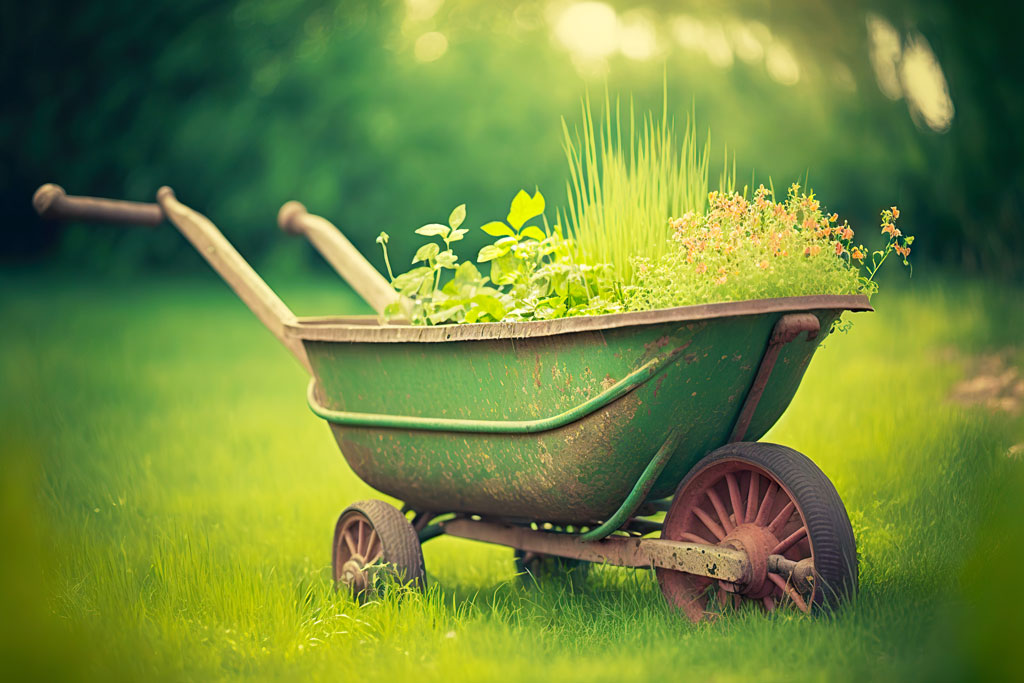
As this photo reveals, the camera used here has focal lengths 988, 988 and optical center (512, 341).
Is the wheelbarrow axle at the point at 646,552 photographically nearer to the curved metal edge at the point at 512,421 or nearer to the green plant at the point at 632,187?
the curved metal edge at the point at 512,421

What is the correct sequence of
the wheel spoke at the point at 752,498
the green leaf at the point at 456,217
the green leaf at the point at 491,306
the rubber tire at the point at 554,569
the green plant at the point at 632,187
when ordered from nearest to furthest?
the wheel spoke at the point at 752,498, the green plant at the point at 632,187, the green leaf at the point at 491,306, the green leaf at the point at 456,217, the rubber tire at the point at 554,569

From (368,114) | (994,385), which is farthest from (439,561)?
(368,114)

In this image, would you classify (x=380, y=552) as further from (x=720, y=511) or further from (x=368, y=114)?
(x=368, y=114)

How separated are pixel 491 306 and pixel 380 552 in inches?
30.5

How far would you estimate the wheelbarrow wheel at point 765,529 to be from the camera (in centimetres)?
211

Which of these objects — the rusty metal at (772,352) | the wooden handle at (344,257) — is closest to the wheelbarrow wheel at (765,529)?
the rusty metal at (772,352)

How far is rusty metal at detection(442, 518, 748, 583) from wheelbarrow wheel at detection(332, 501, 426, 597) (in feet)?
0.71

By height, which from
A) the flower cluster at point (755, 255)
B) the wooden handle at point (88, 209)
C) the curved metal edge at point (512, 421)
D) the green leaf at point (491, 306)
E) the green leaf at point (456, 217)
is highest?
the wooden handle at point (88, 209)

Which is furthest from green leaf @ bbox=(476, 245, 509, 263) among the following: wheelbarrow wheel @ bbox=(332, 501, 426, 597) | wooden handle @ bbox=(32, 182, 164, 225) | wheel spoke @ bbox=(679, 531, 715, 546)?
wooden handle @ bbox=(32, 182, 164, 225)

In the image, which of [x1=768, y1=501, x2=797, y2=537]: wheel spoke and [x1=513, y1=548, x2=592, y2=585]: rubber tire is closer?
[x1=768, y1=501, x2=797, y2=537]: wheel spoke

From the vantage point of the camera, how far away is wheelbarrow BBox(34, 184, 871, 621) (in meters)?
2.16

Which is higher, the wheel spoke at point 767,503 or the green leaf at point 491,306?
the green leaf at point 491,306

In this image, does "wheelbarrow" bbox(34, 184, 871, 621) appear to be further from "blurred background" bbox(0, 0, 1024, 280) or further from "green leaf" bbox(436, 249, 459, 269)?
"blurred background" bbox(0, 0, 1024, 280)

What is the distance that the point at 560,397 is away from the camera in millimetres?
2344
